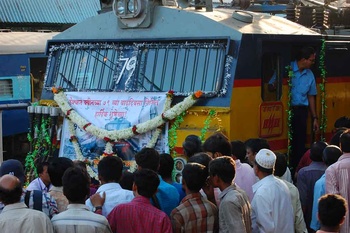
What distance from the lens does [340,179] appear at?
7.67 meters

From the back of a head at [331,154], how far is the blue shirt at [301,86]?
2581 millimetres

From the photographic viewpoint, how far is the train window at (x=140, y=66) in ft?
32.1

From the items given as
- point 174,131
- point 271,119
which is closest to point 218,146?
point 174,131

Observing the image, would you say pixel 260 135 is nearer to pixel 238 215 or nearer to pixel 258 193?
pixel 258 193

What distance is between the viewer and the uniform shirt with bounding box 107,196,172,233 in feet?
19.3

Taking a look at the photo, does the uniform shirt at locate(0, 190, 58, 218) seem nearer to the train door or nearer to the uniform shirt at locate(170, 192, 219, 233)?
the uniform shirt at locate(170, 192, 219, 233)

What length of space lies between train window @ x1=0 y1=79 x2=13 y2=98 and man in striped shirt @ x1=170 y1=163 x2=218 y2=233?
11042 millimetres

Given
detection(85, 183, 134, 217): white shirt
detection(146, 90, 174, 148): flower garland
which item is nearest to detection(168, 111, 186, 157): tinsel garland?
detection(146, 90, 174, 148): flower garland

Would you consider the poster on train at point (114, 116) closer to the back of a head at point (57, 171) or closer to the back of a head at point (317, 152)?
the back of a head at point (317, 152)

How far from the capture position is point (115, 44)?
10680 millimetres

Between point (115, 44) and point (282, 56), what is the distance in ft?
7.33

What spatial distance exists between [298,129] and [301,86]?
1.93 feet

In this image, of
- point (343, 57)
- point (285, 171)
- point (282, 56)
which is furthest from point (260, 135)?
point (343, 57)

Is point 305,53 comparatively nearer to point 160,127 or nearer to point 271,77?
point 271,77
